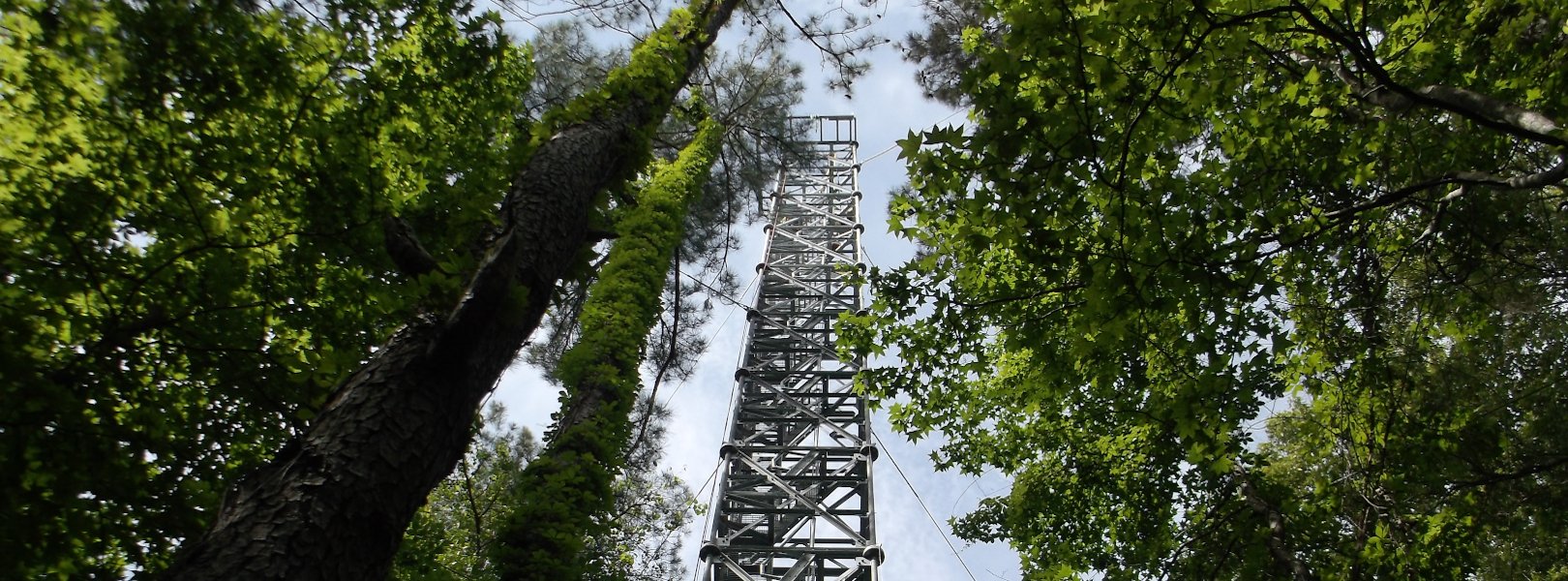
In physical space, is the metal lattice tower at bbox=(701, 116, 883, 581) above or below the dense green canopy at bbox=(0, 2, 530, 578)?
above

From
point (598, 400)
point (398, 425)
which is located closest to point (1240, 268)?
point (398, 425)

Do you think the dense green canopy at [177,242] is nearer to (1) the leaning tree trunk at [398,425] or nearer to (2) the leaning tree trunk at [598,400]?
(1) the leaning tree trunk at [398,425]

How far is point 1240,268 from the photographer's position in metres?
3.85

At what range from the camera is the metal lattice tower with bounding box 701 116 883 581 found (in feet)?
23.8

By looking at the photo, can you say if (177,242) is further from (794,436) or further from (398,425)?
(794,436)

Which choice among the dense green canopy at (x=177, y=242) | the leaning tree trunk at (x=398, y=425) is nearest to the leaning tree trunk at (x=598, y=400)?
the dense green canopy at (x=177, y=242)

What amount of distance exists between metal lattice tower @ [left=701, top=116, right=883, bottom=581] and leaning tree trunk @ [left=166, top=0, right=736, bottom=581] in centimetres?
211

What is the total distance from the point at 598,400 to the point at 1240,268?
13.8 ft

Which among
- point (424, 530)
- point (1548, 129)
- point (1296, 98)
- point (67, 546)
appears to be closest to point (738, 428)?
point (424, 530)

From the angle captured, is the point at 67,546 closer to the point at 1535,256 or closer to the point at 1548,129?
the point at 1548,129

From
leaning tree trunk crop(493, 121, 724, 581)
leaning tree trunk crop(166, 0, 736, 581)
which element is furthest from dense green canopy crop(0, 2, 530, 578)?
leaning tree trunk crop(493, 121, 724, 581)

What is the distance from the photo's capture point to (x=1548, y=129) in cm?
301

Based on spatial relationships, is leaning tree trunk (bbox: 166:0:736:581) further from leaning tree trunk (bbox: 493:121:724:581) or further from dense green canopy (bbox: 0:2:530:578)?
leaning tree trunk (bbox: 493:121:724:581)

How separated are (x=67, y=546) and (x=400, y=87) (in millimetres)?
2577
